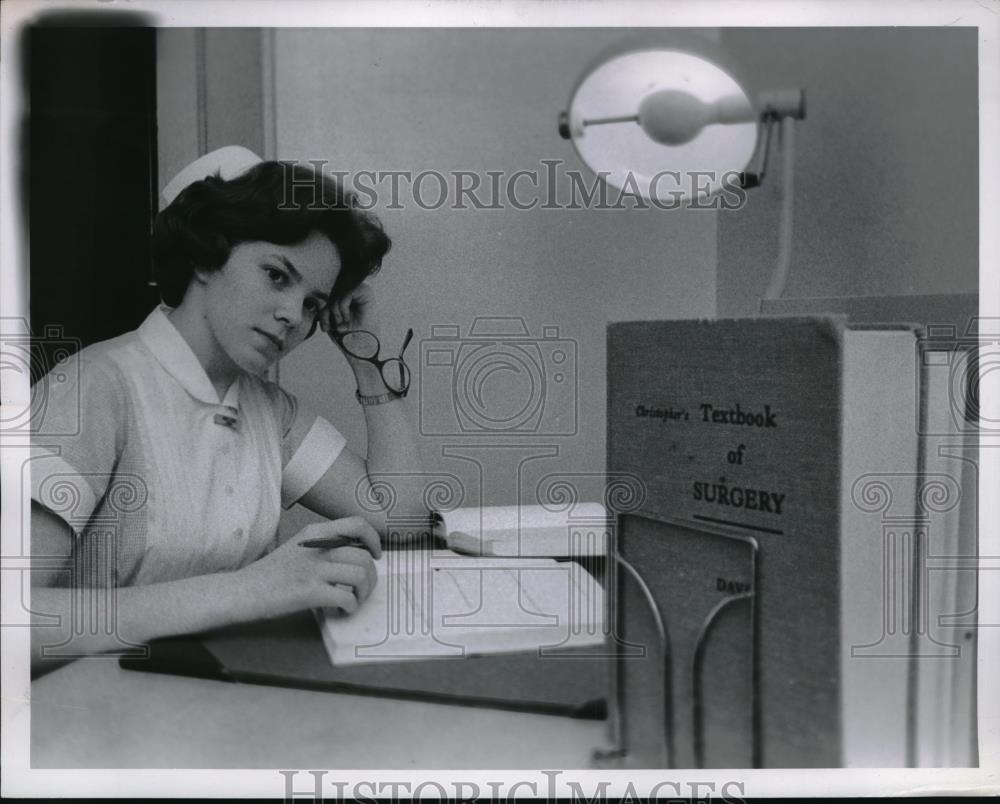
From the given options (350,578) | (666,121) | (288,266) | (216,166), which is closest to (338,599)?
(350,578)

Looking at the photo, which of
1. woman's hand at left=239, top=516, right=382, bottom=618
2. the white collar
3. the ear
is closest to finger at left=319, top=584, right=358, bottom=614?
woman's hand at left=239, top=516, right=382, bottom=618

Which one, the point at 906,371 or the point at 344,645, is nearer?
the point at 906,371

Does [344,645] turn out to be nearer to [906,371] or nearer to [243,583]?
[243,583]

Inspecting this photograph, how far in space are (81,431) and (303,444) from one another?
0.23 metres

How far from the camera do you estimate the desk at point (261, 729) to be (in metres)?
0.96

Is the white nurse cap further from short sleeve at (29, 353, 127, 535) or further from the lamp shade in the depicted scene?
the lamp shade

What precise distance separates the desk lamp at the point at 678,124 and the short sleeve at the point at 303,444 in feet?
1.30

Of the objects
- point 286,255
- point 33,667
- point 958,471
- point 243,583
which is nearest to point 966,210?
point 958,471

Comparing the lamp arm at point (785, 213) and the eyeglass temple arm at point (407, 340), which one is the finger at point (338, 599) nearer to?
the eyeglass temple arm at point (407, 340)

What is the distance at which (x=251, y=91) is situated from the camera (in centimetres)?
101

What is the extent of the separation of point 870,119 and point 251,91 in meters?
0.64

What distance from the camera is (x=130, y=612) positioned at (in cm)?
101

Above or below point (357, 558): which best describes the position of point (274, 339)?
above

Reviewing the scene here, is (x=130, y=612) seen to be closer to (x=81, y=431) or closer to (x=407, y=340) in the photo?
(x=81, y=431)
